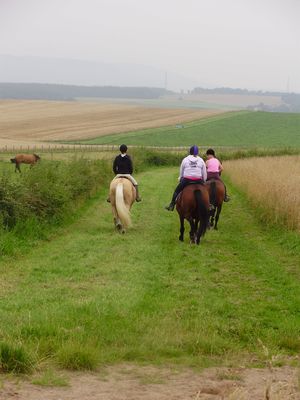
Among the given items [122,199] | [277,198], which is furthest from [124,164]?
[277,198]

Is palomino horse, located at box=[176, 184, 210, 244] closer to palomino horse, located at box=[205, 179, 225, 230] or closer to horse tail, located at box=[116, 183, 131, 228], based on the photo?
horse tail, located at box=[116, 183, 131, 228]

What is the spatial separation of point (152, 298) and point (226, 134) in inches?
2791

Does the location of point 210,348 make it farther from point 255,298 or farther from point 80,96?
point 80,96

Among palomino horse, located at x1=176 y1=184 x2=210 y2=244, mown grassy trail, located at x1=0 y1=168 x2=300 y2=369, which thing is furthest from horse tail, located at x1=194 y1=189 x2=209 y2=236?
mown grassy trail, located at x1=0 y1=168 x2=300 y2=369

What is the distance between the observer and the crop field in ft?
224

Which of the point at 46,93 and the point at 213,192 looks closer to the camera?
the point at 213,192

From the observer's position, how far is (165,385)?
596cm

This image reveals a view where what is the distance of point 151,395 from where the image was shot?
566 cm

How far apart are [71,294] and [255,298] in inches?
108

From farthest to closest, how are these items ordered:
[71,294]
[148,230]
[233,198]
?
[233,198] < [148,230] < [71,294]

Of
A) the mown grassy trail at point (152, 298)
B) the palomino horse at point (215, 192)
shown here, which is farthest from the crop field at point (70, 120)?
the mown grassy trail at point (152, 298)

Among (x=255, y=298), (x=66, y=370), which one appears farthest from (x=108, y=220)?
(x=66, y=370)

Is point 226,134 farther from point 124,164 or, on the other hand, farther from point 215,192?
point 124,164

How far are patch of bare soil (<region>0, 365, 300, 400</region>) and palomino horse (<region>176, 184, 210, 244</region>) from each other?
26.1 feet
